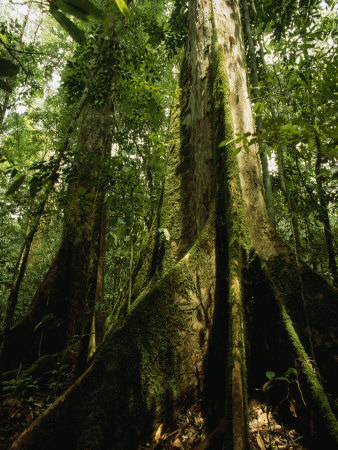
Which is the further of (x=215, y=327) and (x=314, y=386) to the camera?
(x=215, y=327)

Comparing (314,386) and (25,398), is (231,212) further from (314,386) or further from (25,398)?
(25,398)

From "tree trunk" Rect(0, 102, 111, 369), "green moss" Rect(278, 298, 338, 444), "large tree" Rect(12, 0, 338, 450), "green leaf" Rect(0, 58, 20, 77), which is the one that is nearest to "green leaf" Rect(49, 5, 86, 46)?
"green leaf" Rect(0, 58, 20, 77)

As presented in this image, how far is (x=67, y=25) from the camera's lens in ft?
2.62

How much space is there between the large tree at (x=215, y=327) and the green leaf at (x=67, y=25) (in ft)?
3.61

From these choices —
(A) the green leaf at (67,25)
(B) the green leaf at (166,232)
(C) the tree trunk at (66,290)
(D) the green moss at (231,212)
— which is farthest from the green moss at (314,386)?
(C) the tree trunk at (66,290)

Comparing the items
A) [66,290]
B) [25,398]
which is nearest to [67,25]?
[25,398]

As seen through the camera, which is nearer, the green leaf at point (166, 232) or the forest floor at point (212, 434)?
the forest floor at point (212, 434)

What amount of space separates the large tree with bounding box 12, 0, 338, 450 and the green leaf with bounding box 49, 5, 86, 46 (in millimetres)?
1100

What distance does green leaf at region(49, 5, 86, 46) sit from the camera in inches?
30.8

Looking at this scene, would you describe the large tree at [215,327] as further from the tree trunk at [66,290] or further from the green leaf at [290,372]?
the tree trunk at [66,290]

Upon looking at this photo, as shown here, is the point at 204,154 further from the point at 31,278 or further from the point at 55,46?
the point at 55,46

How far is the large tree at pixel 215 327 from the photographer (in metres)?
1.38

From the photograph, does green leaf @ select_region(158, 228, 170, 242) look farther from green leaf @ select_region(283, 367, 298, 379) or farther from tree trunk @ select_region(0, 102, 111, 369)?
green leaf @ select_region(283, 367, 298, 379)

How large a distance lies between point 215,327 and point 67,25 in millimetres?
1881
